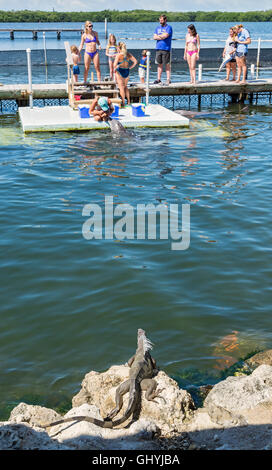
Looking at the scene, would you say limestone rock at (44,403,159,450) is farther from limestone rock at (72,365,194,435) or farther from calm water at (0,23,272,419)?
calm water at (0,23,272,419)

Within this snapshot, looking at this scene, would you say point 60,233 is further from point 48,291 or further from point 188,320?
point 188,320

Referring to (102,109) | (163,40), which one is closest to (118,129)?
(102,109)

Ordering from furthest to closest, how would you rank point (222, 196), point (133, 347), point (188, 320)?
point (222, 196)
point (188, 320)
point (133, 347)

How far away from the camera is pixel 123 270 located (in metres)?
7.52

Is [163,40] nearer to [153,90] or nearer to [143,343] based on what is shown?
[153,90]

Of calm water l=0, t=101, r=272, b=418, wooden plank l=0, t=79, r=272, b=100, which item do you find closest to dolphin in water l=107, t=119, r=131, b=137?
calm water l=0, t=101, r=272, b=418

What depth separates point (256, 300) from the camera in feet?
22.3

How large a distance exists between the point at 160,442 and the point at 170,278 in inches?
139

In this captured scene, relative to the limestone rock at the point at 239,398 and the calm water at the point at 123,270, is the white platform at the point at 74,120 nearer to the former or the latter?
the calm water at the point at 123,270

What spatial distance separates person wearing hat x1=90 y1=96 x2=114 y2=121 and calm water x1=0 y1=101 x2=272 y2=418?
2117 millimetres

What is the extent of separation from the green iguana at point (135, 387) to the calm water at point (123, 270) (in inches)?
22.0

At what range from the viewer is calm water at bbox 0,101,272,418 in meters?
5.69

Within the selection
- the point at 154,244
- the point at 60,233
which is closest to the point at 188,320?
the point at 154,244

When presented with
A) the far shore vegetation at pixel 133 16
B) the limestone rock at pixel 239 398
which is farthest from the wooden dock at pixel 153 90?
the far shore vegetation at pixel 133 16
